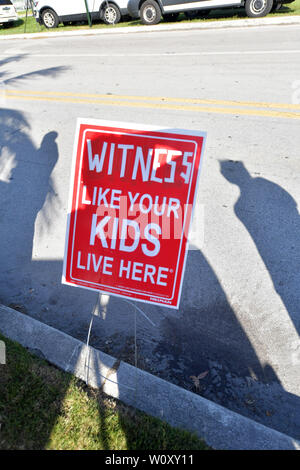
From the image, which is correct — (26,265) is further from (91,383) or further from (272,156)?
(272,156)

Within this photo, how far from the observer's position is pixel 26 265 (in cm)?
451

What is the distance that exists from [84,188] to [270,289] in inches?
89.2

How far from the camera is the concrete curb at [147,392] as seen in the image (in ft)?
8.43

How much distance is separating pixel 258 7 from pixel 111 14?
6.38 meters

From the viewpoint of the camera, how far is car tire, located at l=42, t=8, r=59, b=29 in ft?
55.3

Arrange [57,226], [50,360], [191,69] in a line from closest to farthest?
[50,360], [57,226], [191,69]

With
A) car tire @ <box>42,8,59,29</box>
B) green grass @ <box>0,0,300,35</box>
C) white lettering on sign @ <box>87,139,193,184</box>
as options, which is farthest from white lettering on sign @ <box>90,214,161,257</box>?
car tire @ <box>42,8,59,29</box>

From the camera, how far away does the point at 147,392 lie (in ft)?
9.50

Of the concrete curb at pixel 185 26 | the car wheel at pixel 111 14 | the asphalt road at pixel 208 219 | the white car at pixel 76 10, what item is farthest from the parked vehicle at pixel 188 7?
the asphalt road at pixel 208 219

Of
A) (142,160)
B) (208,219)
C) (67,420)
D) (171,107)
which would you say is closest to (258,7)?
(171,107)

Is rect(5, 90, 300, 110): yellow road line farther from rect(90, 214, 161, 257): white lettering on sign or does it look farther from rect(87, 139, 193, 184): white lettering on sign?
rect(90, 214, 161, 257): white lettering on sign
